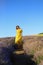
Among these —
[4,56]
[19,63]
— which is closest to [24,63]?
[19,63]

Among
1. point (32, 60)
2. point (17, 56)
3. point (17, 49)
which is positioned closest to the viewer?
point (32, 60)

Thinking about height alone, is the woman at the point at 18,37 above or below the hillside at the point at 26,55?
above

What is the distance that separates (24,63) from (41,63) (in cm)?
154

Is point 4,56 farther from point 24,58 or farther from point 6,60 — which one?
point 24,58

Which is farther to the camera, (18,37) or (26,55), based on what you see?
(18,37)

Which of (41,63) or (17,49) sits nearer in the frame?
(41,63)

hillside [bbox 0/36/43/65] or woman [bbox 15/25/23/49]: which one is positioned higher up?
woman [bbox 15/25/23/49]

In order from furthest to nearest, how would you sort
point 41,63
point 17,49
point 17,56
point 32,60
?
point 17,49 → point 17,56 → point 32,60 → point 41,63

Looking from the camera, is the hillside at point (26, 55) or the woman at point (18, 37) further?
the woman at point (18, 37)

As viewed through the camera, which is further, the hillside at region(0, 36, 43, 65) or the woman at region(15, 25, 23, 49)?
the woman at region(15, 25, 23, 49)

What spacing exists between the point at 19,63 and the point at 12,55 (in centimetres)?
103

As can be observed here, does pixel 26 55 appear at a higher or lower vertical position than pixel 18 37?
lower

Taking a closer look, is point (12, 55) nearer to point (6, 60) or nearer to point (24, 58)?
point (24, 58)

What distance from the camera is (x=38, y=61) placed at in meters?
16.9
